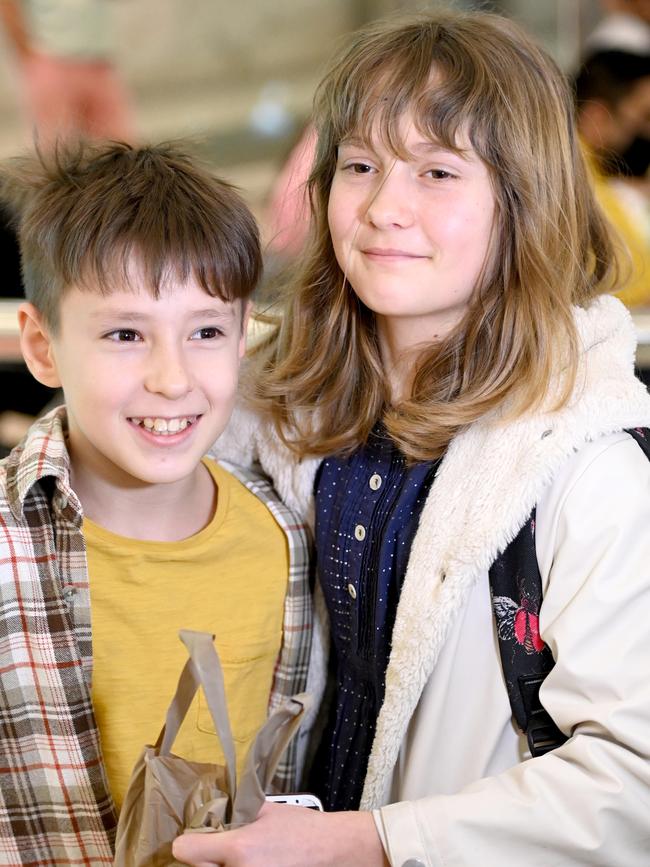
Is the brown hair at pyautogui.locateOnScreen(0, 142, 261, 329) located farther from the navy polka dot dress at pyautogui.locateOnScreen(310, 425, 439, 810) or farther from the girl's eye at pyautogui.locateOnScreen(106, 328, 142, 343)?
the navy polka dot dress at pyautogui.locateOnScreen(310, 425, 439, 810)

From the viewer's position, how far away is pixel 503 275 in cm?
142

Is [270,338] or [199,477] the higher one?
[270,338]

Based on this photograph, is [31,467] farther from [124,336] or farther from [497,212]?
[497,212]

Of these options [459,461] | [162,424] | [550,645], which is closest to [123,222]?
[162,424]

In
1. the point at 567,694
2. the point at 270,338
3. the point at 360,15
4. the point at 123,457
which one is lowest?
the point at 567,694

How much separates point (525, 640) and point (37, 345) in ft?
2.34

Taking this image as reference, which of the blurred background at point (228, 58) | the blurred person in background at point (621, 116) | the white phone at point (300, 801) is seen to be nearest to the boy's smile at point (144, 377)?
the white phone at point (300, 801)

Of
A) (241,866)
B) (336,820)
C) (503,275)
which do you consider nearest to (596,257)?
(503,275)

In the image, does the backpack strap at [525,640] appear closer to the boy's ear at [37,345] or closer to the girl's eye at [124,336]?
the girl's eye at [124,336]

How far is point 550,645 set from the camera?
126 centimetres

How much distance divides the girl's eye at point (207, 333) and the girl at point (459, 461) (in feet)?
0.57

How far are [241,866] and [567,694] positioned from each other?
40 cm

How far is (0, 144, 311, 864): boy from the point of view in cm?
133

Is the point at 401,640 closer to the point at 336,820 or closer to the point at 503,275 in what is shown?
the point at 336,820
